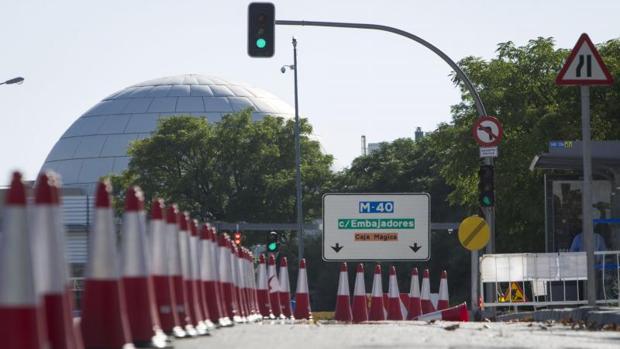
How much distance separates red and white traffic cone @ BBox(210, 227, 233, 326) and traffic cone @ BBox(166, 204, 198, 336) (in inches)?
96.7

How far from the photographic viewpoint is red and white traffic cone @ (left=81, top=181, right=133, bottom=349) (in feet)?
29.1

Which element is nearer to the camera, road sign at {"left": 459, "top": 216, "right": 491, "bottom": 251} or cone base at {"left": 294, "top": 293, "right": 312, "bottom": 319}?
cone base at {"left": 294, "top": 293, "right": 312, "bottom": 319}

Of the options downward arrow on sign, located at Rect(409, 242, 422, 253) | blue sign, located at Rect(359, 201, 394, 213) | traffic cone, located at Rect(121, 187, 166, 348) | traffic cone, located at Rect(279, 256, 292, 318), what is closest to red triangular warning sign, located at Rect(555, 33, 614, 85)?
traffic cone, located at Rect(279, 256, 292, 318)

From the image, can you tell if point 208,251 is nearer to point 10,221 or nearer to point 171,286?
point 171,286

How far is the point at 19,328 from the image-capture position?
7.18 m

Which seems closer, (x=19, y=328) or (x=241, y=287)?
(x=19, y=328)

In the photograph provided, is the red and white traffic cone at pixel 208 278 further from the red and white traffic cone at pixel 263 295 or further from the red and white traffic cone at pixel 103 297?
the red and white traffic cone at pixel 263 295

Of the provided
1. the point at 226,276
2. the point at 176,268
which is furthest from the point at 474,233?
the point at 176,268

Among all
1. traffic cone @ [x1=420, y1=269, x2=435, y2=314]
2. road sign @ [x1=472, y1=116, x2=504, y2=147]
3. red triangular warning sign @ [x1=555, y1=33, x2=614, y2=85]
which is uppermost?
red triangular warning sign @ [x1=555, y1=33, x2=614, y2=85]

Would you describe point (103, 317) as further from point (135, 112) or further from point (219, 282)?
point (135, 112)

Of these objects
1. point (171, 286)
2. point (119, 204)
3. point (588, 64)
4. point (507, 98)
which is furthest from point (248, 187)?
point (171, 286)

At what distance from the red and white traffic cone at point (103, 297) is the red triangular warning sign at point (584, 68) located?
1273cm

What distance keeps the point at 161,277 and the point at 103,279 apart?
216 centimetres

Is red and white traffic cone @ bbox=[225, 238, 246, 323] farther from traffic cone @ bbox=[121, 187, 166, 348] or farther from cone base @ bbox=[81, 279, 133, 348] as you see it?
cone base @ bbox=[81, 279, 133, 348]
